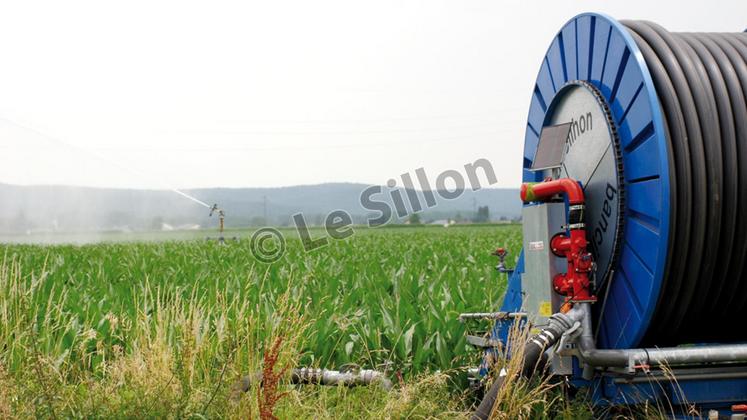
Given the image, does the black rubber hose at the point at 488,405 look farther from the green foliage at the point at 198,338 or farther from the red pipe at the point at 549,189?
the red pipe at the point at 549,189

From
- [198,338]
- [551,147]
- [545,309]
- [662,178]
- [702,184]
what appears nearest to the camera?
[662,178]

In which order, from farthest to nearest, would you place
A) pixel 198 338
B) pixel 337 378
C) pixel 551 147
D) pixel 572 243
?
pixel 198 338, pixel 337 378, pixel 551 147, pixel 572 243

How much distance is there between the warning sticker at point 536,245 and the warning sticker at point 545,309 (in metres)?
0.34

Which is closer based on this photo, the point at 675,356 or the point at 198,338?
the point at 675,356

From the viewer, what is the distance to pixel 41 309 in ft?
27.0

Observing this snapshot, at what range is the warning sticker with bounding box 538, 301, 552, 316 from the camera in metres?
4.68

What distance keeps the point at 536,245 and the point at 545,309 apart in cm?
40

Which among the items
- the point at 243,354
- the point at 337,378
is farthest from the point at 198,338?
the point at 337,378

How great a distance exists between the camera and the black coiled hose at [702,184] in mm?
4270

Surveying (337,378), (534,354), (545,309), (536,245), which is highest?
(536,245)

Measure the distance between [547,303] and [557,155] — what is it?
1.07m

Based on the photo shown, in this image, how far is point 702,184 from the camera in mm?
4266

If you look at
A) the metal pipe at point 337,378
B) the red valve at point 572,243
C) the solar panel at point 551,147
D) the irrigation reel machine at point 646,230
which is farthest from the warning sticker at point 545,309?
the metal pipe at point 337,378

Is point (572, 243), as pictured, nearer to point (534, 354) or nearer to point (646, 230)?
point (646, 230)
